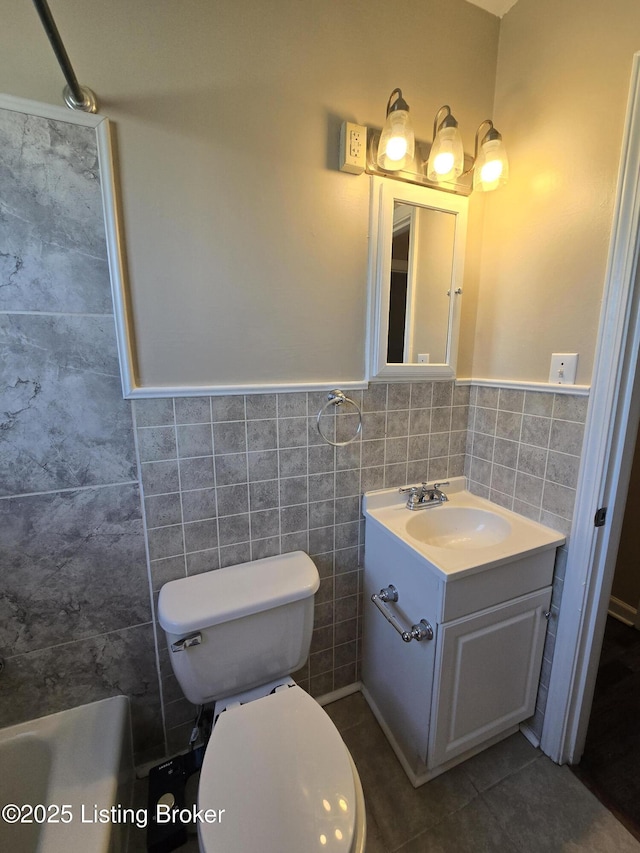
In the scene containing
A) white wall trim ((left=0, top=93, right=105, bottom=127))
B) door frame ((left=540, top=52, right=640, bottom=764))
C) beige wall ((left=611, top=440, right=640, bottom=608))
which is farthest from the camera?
beige wall ((left=611, top=440, right=640, bottom=608))

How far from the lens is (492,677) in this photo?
3.81ft

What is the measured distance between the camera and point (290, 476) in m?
1.24

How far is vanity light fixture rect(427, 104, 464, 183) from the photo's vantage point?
1.09 m

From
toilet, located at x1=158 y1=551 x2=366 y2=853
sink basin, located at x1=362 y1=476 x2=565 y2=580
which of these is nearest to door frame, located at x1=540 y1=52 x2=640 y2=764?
sink basin, located at x1=362 y1=476 x2=565 y2=580

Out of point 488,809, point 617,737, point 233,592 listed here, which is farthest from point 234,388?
point 617,737

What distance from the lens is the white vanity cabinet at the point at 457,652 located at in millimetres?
1056

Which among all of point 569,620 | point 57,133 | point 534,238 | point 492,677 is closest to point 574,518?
point 569,620

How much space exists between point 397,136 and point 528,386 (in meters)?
0.89

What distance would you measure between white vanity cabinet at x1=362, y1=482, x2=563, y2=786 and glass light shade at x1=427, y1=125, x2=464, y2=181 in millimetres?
1198

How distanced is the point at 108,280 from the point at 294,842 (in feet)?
4.44

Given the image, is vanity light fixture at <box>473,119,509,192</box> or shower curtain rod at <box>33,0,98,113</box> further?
vanity light fixture at <box>473,119,509,192</box>

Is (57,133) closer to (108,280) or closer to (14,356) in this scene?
(108,280)

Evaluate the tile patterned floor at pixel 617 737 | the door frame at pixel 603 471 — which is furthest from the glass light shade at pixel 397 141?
the tile patterned floor at pixel 617 737

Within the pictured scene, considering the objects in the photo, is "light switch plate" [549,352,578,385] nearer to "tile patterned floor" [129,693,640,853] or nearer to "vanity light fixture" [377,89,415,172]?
"vanity light fixture" [377,89,415,172]
